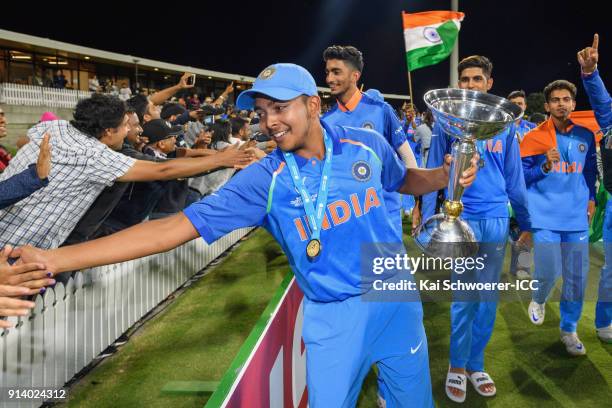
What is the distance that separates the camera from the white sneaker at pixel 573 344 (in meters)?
4.63

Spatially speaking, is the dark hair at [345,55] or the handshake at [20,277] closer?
the handshake at [20,277]

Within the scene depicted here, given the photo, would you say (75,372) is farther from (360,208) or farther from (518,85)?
(518,85)

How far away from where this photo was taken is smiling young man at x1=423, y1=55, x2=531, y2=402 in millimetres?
3785

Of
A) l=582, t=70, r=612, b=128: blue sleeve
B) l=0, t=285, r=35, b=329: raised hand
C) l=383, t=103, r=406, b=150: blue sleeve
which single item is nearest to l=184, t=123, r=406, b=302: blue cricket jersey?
l=0, t=285, r=35, b=329: raised hand

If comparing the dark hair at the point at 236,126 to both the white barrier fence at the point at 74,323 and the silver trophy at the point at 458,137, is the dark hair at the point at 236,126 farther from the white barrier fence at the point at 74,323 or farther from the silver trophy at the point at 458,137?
the silver trophy at the point at 458,137

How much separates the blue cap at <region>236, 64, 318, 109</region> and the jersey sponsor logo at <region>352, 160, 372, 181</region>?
385mm

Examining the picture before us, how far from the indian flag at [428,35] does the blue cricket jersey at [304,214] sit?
686 centimetres

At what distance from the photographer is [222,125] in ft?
28.7

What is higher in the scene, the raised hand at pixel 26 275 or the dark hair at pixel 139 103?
the dark hair at pixel 139 103

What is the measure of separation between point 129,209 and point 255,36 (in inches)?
2697

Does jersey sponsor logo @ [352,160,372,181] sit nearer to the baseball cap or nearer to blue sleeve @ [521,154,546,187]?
blue sleeve @ [521,154,546,187]

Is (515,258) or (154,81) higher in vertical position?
(154,81)

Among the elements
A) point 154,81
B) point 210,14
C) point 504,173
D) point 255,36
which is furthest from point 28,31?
point 504,173

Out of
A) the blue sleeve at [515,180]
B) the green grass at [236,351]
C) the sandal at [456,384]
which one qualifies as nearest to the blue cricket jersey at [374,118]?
the blue sleeve at [515,180]
